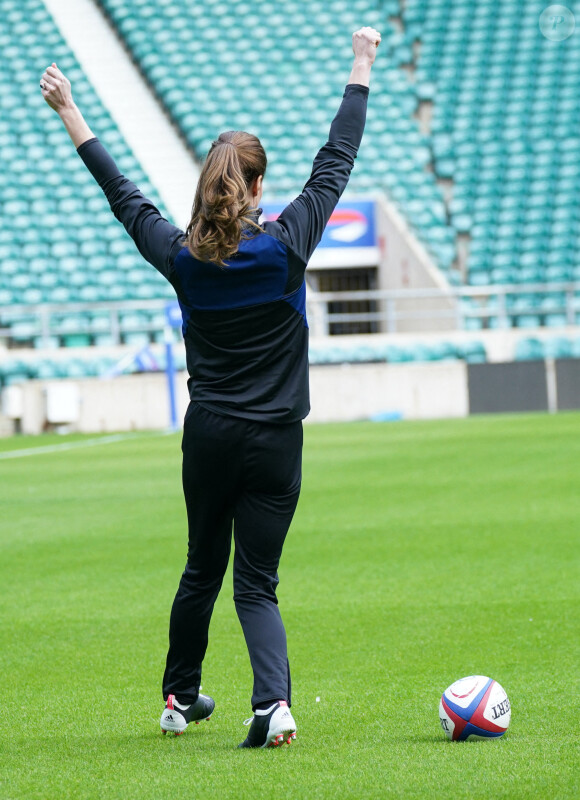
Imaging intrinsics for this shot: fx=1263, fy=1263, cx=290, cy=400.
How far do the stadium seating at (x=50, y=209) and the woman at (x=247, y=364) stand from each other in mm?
19934

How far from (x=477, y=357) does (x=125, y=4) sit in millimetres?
13981

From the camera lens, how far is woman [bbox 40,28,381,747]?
3707 millimetres

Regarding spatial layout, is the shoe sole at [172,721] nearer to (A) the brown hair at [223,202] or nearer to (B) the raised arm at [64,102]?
(A) the brown hair at [223,202]

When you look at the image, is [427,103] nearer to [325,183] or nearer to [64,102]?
[64,102]

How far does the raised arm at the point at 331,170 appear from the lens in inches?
149

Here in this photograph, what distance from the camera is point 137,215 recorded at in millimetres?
3949

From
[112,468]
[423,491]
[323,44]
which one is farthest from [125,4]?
[423,491]

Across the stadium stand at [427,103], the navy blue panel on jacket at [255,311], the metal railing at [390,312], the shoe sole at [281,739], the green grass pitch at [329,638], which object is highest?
the stadium stand at [427,103]

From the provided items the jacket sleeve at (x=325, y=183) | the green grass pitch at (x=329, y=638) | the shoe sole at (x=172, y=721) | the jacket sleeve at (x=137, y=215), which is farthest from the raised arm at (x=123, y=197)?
the green grass pitch at (x=329, y=638)

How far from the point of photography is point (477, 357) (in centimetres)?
2348

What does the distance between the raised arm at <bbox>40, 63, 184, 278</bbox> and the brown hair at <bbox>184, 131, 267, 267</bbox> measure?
15 cm

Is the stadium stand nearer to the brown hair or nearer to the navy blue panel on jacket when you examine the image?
the navy blue panel on jacket

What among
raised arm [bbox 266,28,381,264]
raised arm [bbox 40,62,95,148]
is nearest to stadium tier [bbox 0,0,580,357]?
raised arm [bbox 40,62,95,148]

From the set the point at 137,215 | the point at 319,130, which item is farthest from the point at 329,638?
the point at 319,130
